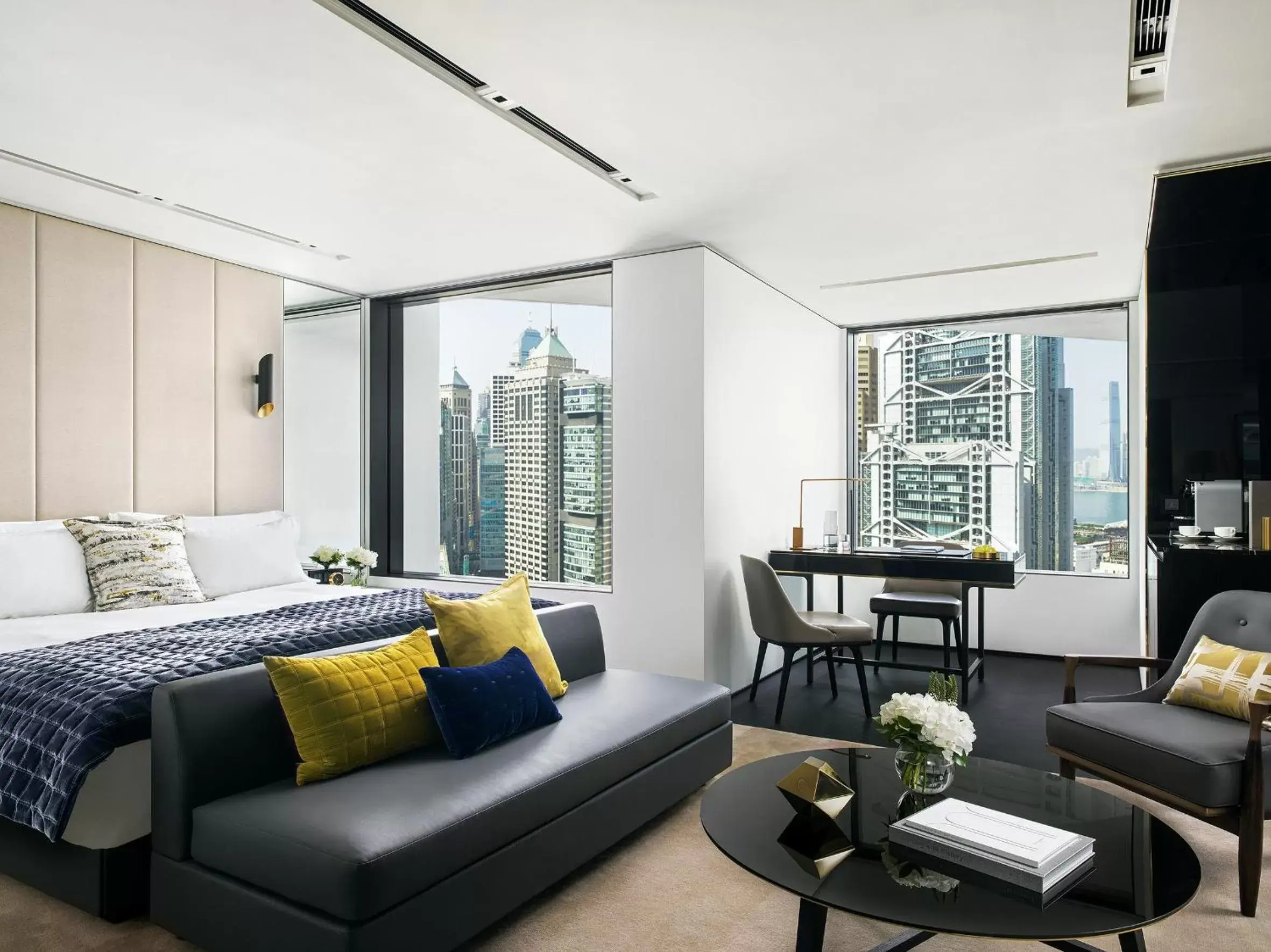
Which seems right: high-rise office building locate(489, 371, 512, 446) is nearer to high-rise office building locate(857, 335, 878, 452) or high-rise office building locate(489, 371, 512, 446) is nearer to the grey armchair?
high-rise office building locate(857, 335, 878, 452)

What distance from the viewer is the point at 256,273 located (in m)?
5.27

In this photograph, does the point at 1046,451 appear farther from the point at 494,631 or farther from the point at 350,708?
the point at 350,708

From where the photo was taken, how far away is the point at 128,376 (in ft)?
14.9

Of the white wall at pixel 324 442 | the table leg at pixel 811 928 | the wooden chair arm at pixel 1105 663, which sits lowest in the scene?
the table leg at pixel 811 928

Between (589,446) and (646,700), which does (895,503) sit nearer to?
(589,446)

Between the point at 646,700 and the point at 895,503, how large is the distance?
426 cm

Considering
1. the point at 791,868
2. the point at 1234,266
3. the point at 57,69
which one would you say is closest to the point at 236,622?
the point at 57,69

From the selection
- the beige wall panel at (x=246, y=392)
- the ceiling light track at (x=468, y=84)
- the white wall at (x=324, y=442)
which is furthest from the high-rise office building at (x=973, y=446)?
the beige wall panel at (x=246, y=392)

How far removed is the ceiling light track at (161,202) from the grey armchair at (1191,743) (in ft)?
14.3

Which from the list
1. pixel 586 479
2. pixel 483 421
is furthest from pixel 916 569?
pixel 483 421

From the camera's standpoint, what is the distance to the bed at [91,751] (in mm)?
2268

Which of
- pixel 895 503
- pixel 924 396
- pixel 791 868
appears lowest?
pixel 791 868

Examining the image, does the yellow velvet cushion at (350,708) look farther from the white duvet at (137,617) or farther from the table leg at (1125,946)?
the table leg at (1125,946)

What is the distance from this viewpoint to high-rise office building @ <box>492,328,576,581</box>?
555 cm
